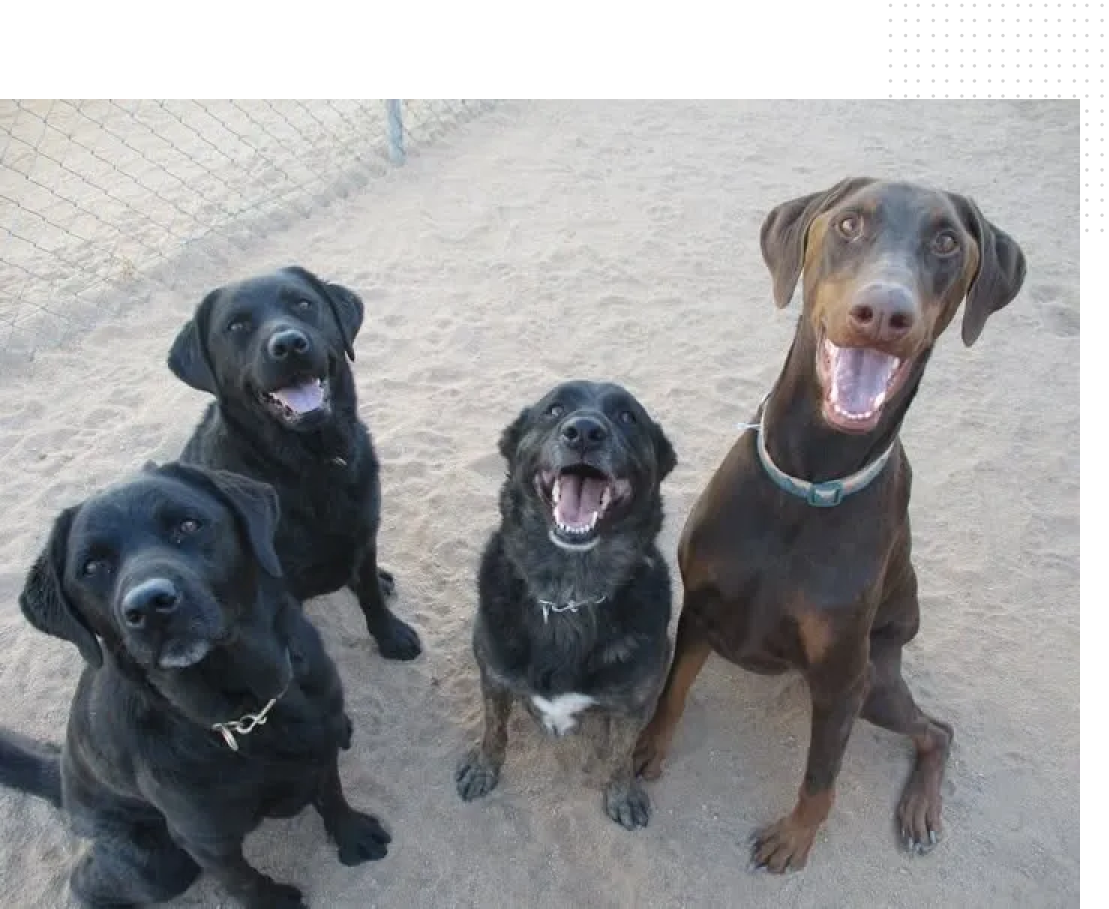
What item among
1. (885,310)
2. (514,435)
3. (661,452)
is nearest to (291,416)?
(514,435)

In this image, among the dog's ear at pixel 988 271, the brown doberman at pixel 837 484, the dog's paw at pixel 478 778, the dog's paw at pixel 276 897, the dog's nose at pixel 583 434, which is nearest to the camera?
the brown doberman at pixel 837 484

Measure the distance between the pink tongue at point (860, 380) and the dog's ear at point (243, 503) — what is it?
5.75 feet

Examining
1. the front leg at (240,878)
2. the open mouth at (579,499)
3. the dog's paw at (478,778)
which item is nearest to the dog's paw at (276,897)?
the front leg at (240,878)

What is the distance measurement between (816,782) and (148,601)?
2.37m

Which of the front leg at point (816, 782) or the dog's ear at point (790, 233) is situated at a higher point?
the dog's ear at point (790, 233)

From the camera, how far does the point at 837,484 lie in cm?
262

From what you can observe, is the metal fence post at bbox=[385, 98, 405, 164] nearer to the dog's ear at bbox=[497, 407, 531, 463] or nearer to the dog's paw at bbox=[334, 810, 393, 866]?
the dog's ear at bbox=[497, 407, 531, 463]

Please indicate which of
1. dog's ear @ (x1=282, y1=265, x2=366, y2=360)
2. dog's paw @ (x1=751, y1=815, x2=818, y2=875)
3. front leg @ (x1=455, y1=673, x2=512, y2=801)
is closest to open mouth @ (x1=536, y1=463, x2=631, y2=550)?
front leg @ (x1=455, y1=673, x2=512, y2=801)

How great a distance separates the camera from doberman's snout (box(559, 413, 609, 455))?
2.85 metres

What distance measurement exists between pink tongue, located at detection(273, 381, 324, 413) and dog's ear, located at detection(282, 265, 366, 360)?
0.38 meters

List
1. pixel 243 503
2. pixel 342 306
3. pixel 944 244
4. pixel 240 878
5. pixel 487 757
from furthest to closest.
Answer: pixel 342 306, pixel 487 757, pixel 240 878, pixel 243 503, pixel 944 244

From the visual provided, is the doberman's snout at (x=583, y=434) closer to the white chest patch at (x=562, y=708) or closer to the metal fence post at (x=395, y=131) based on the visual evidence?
the white chest patch at (x=562, y=708)

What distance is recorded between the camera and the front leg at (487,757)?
340 centimetres

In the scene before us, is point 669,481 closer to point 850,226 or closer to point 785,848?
point 785,848
